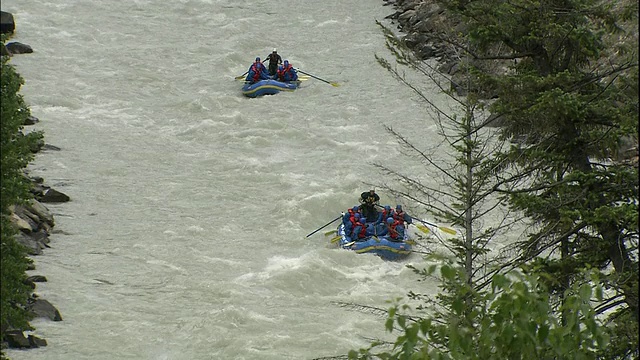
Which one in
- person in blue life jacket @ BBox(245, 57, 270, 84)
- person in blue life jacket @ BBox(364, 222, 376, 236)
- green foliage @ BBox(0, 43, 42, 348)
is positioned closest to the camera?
green foliage @ BBox(0, 43, 42, 348)

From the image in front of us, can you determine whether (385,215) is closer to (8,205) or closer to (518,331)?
(8,205)

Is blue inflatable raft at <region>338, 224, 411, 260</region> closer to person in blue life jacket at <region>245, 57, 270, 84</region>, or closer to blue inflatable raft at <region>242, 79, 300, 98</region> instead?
blue inflatable raft at <region>242, 79, 300, 98</region>

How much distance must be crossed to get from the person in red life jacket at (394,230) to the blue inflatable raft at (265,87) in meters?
11.4

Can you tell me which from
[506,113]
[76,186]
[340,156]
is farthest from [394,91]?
[506,113]

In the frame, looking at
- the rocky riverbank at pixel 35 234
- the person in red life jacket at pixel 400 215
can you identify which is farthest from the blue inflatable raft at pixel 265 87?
the person in red life jacket at pixel 400 215

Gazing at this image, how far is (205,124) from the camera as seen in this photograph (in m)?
30.4

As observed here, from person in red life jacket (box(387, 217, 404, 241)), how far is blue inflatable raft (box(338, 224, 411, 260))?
86 mm

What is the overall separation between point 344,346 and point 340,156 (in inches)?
428

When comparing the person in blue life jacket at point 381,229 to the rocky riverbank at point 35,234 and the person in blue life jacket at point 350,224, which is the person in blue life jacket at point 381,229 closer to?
A: the person in blue life jacket at point 350,224

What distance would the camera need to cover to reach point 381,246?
21594 millimetres

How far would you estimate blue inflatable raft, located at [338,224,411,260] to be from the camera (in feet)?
70.8

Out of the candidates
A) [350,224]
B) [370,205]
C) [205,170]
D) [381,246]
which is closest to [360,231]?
[350,224]

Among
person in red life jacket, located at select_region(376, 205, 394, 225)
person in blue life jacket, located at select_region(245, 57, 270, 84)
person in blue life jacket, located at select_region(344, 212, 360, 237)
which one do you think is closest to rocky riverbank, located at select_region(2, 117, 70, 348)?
person in blue life jacket, located at select_region(344, 212, 360, 237)

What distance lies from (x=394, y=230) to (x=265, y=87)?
38.5ft
